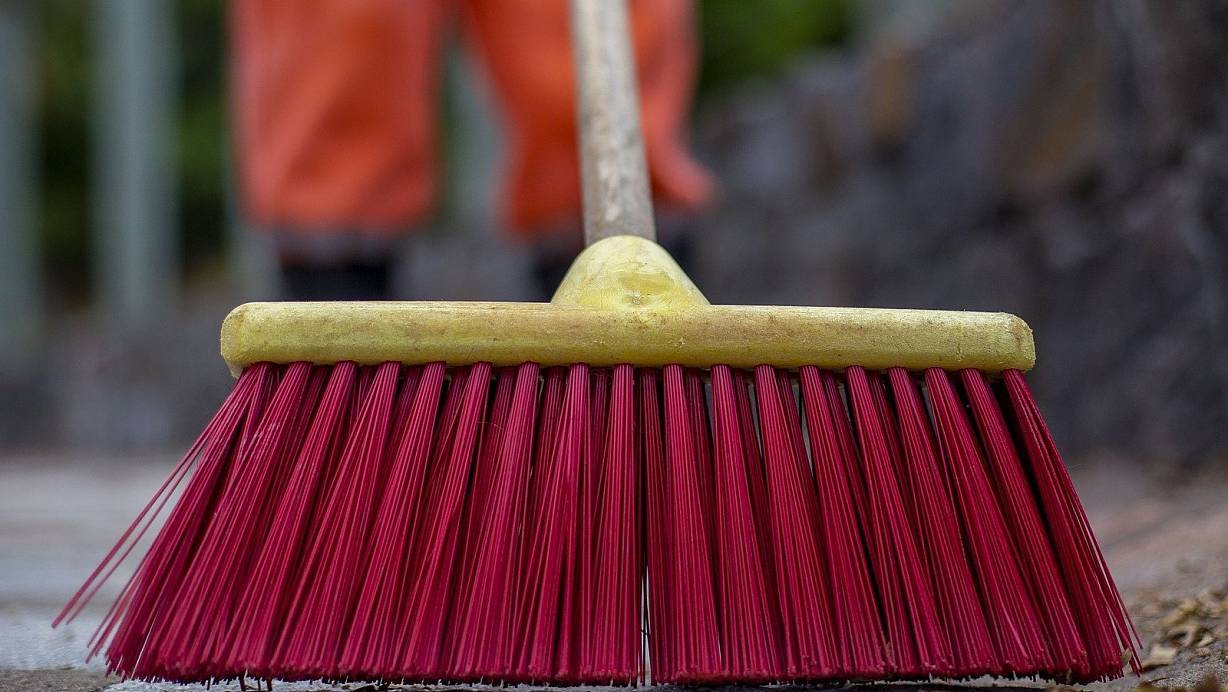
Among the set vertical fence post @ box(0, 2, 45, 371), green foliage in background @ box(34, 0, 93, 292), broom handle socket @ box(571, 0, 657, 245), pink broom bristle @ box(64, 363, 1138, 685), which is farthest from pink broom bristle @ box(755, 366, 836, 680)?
green foliage in background @ box(34, 0, 93, 292)

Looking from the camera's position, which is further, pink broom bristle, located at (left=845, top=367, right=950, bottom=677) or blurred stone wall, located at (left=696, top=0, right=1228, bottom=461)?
blurred stone wall, located at (left=696, top=0, right=1228, bottom=461)

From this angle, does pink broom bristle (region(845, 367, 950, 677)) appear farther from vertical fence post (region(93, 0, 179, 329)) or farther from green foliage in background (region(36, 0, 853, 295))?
green foliage in background (region(36, 0, 853, 295))

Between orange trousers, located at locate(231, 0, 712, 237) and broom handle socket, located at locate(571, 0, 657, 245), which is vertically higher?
orange trousers, located at locate(231, 0, 712, 237)

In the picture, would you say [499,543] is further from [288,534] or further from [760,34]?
[760,34]

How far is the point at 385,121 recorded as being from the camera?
5.80 ft

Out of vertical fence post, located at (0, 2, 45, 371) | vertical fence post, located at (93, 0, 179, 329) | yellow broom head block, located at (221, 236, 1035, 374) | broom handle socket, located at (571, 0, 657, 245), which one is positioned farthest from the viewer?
vertical fence post, located at (0, 2, 45, 371)

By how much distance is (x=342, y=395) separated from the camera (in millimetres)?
921

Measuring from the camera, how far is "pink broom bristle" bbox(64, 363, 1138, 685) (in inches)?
32.4

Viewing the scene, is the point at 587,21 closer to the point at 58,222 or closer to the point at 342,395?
the point at 342,395

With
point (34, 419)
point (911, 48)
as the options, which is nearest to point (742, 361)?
point (911, 48)

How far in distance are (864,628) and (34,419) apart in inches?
232

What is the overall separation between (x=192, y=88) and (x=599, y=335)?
9547 millimetres

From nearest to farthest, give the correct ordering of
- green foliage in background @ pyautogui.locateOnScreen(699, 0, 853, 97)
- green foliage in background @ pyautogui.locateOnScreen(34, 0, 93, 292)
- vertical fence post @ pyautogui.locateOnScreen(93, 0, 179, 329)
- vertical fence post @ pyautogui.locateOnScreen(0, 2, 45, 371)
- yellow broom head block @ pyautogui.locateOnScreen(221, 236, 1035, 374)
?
yellow broom head block @ pyautogui.locateOnScreen(221, 236, 1035, 374) → vertical fence post @ pyautogui.locateOnScreen(93, 0, 179, 329) → green foliage in background @ pyautogui.locateOnScreen(699, 0, 853, 97) → vertical fence post @ pyautogui.locateOnScreen(0, 2, 45, 371) → green foliage in background @ pyautogui.locateOnScreen(34, 0, 93, 292)

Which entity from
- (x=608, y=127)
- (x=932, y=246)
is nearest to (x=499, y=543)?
(x=608, y=127)
